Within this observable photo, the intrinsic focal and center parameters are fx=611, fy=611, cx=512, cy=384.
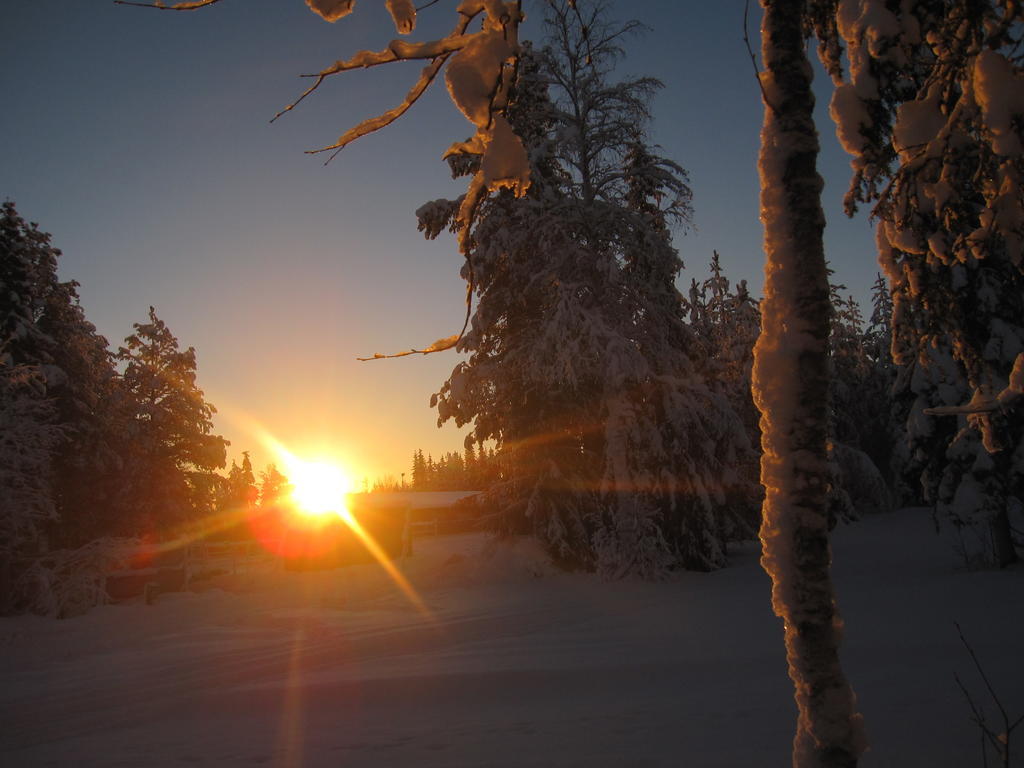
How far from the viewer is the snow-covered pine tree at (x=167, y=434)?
23312mm

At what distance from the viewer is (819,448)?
234 cm

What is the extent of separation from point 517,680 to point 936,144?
5656 mm

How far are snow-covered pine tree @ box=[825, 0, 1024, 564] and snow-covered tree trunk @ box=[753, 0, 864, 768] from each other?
0.45 meters

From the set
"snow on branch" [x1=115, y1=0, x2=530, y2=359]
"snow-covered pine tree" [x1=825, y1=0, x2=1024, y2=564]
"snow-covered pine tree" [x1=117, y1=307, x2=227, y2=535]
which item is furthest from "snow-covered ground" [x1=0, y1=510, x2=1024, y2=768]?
"snow-covered pine tree" [x1=117, y1=307, x2=227, y2=535]

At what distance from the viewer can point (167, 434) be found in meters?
24.8

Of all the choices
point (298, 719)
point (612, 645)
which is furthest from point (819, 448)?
point (612, 645)

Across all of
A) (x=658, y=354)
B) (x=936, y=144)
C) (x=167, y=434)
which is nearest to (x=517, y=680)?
→ (x=936, y=144)

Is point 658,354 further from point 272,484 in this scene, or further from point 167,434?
point 272,484

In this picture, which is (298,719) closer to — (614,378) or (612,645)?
(612,645)

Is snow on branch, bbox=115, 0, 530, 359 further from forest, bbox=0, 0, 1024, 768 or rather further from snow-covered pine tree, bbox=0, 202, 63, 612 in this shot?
snow-covered pine tree, bbox=0, 202, 63, 612

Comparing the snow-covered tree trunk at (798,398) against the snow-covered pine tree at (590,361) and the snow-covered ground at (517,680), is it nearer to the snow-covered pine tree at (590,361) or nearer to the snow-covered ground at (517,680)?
the snow-covered ground at (517,680)

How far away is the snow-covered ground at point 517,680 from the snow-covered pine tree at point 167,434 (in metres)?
11.4

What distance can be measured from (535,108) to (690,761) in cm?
1347

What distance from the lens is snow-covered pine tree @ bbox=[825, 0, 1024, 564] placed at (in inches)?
97.9
